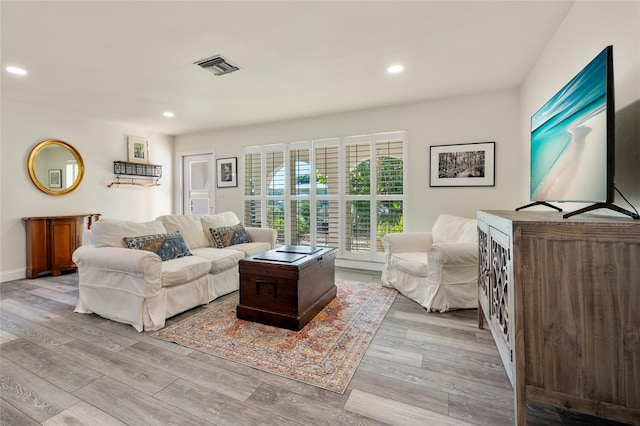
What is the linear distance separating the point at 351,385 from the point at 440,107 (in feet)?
11.7

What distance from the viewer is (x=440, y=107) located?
3.90m

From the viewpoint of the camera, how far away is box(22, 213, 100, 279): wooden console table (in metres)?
3.91

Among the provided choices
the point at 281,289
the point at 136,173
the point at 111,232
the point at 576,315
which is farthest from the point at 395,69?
the point at 136,173

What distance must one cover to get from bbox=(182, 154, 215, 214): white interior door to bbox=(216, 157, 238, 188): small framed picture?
0.20 metres

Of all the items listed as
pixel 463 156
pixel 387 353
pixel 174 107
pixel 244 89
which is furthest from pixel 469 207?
pixel 174 107

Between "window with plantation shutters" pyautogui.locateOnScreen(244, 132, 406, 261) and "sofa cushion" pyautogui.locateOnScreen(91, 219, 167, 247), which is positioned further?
"window with plantation shutters" pyautogui.locateOnScreen(244, 132, 406, 261)

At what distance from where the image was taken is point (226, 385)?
1.69 metres

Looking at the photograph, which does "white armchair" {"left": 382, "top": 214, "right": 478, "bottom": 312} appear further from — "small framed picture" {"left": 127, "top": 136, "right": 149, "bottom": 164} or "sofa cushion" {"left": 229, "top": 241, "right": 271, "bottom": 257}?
"small framed picture" {"left": 127, "top": 136, "right": 149, "bottom": 164}

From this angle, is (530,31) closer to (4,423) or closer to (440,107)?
(440,107)

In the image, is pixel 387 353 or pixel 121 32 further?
pixel 121 32

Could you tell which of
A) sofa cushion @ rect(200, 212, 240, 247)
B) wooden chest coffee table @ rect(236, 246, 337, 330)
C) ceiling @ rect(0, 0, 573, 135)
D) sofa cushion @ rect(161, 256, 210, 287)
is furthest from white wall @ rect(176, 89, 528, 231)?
sofa cushion @ rect(161, 256, 210, 287)

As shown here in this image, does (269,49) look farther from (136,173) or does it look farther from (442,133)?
(136,173)

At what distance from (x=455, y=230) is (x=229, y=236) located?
276 cm

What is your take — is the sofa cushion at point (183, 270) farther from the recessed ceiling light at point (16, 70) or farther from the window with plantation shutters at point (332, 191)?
the recessed ceiling light at point (16, 70)
